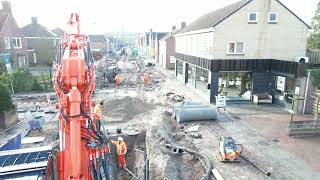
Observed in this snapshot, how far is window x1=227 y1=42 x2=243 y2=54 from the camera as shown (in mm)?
24125

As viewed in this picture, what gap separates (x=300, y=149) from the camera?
1478 cm

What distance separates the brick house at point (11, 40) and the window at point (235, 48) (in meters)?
28.7

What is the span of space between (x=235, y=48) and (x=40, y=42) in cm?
3836

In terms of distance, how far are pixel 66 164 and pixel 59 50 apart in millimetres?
3087

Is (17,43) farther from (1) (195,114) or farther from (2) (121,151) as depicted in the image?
(2) (121,151)

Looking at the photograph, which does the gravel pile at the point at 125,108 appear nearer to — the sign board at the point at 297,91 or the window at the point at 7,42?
the sign board at the point at 297,91

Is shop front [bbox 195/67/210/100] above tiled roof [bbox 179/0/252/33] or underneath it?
underneath

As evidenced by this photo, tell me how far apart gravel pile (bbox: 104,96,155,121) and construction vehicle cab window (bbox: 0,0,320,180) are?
0.09 meters

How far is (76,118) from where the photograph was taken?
5.91m

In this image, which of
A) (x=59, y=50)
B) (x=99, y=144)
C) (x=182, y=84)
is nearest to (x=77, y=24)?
(x=59, y=50)

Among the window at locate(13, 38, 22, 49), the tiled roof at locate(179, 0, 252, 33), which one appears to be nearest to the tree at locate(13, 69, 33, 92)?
the window at locate(13, 38, 22, 49)

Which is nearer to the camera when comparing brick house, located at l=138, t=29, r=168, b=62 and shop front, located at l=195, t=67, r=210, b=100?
shop front, located at l=195, t=67, r=210, b=100

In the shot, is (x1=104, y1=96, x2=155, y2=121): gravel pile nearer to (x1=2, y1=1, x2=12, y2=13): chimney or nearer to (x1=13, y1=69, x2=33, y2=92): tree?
(x1=13, y1=69, x2=33, y2=92): tree

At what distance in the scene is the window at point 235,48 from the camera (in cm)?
2412
